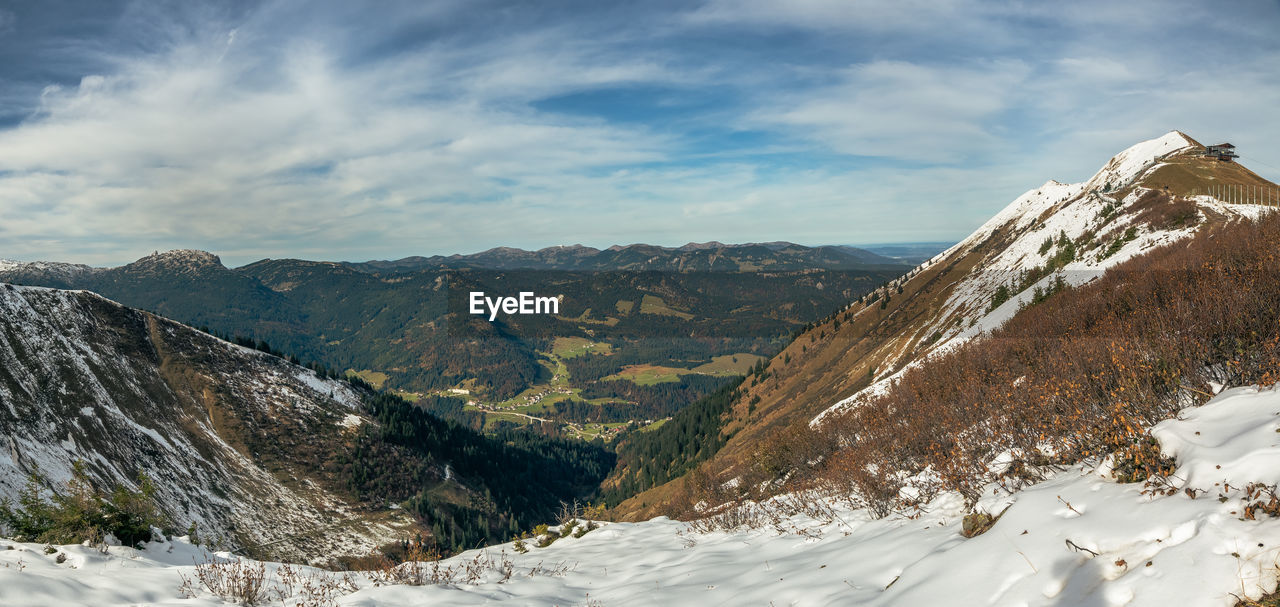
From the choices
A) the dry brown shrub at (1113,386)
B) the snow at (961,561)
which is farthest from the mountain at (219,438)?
the dry brown shrub at (1113,386)

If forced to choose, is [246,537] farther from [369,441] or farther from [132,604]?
[132,604]

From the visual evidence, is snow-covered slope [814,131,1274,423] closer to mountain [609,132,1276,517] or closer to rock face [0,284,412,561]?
mountain [609,132,1276,517]

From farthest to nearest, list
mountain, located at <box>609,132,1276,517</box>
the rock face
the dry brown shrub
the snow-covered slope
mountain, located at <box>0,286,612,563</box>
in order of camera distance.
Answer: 1. mountain, located at <box>0,286,612,563</box>
2. the rock face
3. the snow-covered slope
4. mountain, located at <box>609,132,1276,517</box>
5. the dry brown shrub

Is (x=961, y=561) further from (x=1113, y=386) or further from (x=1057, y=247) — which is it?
(x=1057, y=247)

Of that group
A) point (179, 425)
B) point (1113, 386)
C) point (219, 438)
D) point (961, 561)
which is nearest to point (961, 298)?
point (1113, 386)

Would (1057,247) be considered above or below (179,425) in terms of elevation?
above

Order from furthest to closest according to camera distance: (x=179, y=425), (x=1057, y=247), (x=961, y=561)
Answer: (x=179, y=425), (x=1057, y=247), (x=961, y=561)

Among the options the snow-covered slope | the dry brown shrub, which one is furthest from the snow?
the snow-covered slope
